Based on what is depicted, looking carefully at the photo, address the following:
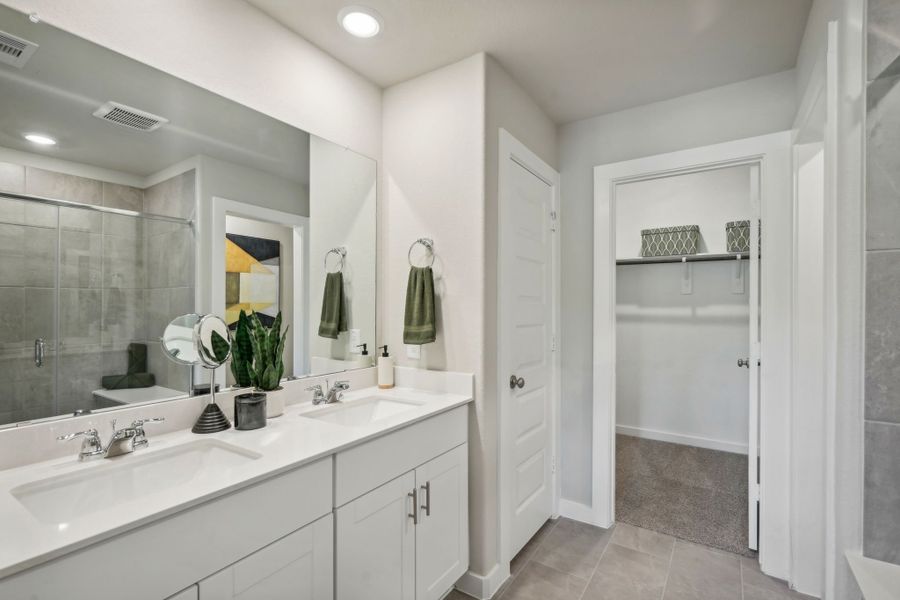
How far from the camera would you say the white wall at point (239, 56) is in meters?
1.29

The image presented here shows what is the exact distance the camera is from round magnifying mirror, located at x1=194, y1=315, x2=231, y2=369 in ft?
4.69

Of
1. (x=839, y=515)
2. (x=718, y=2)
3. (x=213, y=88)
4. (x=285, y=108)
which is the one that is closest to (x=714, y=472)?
(x=839, y=515)

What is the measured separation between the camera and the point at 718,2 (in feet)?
5.43

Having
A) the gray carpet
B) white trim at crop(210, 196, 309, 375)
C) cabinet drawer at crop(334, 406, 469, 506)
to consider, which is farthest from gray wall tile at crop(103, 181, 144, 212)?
the gray carpet

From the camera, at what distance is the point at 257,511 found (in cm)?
107

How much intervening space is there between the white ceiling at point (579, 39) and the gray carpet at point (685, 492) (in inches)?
97.6

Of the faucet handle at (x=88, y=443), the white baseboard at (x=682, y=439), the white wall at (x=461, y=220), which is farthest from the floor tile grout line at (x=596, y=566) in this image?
the faucet handle at (x=88, y=443)

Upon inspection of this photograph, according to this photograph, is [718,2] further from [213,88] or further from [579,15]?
[213,88]

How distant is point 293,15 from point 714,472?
3.95 meters

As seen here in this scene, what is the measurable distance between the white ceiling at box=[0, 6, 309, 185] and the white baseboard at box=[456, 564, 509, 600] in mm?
2028

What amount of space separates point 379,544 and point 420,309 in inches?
38.0

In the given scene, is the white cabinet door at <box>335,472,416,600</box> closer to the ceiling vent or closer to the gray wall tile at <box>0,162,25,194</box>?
the gray wall tile at <box>0,162,25,194</box>

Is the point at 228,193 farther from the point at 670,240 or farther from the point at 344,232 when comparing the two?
the point at 670,240

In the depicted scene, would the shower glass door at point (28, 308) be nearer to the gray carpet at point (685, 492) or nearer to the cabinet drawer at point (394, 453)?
the cabinet drawer at point (394, 453)
